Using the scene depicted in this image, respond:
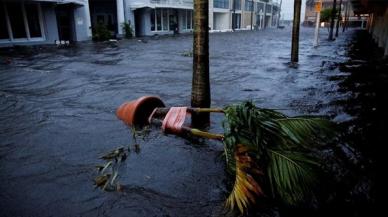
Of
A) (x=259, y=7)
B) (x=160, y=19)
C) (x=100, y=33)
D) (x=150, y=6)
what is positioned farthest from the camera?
(x=259, y=7)

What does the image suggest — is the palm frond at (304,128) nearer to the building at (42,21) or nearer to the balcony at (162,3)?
the building at (42,21)

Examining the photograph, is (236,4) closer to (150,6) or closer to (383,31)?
(150,6)

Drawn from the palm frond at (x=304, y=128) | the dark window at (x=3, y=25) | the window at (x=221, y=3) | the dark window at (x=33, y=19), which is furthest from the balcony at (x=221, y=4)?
the palm frond at (x=304, y=128)

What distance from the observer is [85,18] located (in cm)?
2869

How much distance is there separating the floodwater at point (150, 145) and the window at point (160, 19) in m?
29.5

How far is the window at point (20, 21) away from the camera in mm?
22172

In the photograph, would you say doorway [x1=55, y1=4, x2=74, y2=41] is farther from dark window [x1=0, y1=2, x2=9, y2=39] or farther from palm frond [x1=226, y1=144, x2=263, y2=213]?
palm frond [x1=226, y1=144, x2=263, y2=213]

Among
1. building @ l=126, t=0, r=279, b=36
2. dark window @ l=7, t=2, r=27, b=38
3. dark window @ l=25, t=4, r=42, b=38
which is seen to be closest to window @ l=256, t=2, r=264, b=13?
building @ l=126, t=0, r=279, b=36

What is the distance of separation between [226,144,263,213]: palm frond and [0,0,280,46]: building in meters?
23.9

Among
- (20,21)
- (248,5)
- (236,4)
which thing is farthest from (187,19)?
(20,21)

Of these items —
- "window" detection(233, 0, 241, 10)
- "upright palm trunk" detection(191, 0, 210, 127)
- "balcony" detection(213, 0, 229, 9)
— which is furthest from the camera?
"window" detection(233, 0, 241, 10)

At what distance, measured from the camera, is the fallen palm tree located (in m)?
3.35

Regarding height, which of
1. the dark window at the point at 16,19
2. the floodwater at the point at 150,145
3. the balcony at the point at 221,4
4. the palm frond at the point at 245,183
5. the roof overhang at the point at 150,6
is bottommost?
the floodwater at the point at 150,145

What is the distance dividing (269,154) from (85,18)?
28.7 meters
